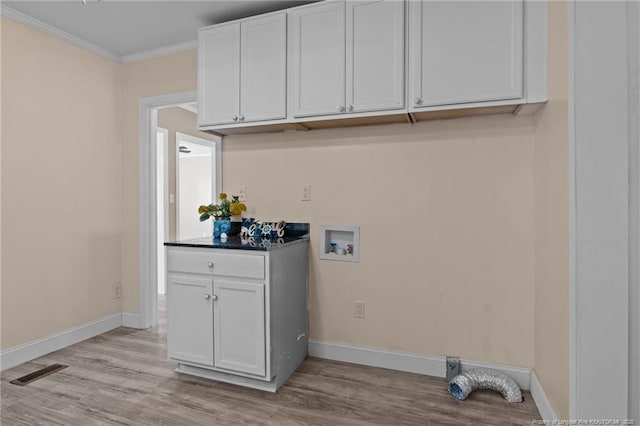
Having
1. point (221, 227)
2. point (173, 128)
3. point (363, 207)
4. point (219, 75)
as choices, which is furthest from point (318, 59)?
point (173, 128)

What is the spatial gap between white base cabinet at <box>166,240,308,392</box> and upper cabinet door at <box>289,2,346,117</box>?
985mm

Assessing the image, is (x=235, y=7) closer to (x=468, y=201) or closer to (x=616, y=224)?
(x=468, y=201)

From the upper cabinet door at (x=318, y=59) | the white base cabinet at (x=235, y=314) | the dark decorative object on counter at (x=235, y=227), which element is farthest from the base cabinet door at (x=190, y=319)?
the upper cabinet door at (x=318, y=59)

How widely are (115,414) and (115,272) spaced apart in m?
1.75

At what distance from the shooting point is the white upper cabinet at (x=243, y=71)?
2520mm

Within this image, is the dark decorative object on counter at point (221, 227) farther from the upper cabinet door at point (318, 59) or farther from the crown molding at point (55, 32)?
the crown molding at point (55, 32)

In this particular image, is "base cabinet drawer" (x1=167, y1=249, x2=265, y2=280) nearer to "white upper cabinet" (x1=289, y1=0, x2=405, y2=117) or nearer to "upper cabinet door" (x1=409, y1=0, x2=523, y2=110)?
"white upper cabinet" (x1=289, y1=0, x2=405, y2=117)

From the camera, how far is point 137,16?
8.97 ft

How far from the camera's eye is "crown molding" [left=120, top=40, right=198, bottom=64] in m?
3.20

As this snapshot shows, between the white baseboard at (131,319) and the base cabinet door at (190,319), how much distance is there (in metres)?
1.19

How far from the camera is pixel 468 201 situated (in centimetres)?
241

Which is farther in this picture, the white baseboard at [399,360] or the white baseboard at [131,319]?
the white baseboard at [131,319]

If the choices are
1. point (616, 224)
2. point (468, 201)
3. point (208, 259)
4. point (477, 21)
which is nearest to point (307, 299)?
point (208, 259)

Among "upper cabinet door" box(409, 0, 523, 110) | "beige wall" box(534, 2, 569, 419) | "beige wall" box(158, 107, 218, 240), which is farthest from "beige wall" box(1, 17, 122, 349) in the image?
"beige wall" box(534, 2, 569, 419)
